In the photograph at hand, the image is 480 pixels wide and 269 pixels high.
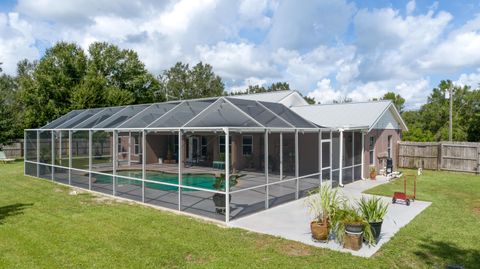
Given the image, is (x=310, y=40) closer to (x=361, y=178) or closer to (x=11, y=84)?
(x=361, y=178)

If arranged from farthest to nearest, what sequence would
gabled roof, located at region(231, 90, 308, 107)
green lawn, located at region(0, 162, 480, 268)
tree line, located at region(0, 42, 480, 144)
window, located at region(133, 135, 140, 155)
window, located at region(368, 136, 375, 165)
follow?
1. tree line, located at region(0, 42, 480, 144)
2. window, located at region(133, 135, 140, 155)
3. gabled roof, located at region(231, 90, 308, 107)
4. window, located at region(368, 136, 375, 165)
5. green lawn, located at region(0, 162, 480, 268)

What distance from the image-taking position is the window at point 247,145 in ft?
62.3

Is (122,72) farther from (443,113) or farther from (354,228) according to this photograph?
(443,113)

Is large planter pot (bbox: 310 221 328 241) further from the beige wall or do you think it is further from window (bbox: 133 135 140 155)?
window (bbox: 133 135 140 155)

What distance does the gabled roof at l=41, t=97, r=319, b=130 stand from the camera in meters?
9.62

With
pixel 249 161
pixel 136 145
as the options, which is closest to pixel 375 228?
pixel 249 161

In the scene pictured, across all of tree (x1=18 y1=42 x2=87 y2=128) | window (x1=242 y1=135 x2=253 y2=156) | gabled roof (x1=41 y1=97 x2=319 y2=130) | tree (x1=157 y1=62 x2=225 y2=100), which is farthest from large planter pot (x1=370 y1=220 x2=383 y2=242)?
tree (x1=157 y1=62 x2=225 y2=100)

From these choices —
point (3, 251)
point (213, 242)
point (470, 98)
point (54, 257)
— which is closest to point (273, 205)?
point (213, 242)

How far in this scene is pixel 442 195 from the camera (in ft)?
39.2

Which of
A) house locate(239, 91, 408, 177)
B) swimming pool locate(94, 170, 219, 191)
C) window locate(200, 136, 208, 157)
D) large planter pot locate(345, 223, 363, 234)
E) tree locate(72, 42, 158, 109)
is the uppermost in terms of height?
tree locate(72, 42, 158, 109)

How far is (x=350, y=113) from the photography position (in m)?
17.2

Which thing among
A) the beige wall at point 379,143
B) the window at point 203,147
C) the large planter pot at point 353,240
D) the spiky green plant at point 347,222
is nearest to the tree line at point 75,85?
the window at point 203,147

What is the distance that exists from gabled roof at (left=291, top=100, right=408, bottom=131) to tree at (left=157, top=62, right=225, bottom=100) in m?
27.7

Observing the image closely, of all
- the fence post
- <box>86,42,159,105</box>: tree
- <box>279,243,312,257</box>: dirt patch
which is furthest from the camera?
<box>86,42,159,105</box>: tree
